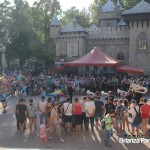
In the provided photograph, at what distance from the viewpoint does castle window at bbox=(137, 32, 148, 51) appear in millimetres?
29844

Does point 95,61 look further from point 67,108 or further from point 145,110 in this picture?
point 145,110

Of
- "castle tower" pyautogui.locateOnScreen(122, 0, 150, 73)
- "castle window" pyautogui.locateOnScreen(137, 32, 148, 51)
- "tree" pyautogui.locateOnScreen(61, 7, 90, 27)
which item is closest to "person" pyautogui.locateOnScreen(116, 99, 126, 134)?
"castle tower" pyautogui.locateOnScreen(122, 0, 150, 73)

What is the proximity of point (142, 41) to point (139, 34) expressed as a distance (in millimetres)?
831

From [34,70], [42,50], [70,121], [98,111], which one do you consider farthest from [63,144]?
[42,50]

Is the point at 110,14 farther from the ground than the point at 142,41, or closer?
farther from the ground

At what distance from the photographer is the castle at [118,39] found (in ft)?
97.8

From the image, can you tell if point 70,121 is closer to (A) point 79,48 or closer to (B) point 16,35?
(A) point 79,48

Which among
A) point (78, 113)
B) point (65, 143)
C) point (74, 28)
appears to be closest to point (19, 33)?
point (74, 28)

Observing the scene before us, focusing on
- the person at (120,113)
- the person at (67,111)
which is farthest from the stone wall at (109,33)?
the person at (67,111)

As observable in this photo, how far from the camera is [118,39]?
32.8 metres

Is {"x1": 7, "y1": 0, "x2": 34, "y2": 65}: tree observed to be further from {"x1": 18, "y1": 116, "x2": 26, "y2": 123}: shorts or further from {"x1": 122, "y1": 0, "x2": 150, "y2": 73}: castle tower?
{"x1": 18, "y1": 116, "x2": 26, "y2": 123}: shorts

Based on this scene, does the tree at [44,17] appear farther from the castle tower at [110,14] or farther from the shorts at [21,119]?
the shorts at [21,119]

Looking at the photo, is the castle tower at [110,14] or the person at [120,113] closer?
the person at [120,113]

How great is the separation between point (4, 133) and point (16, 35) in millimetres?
29410
